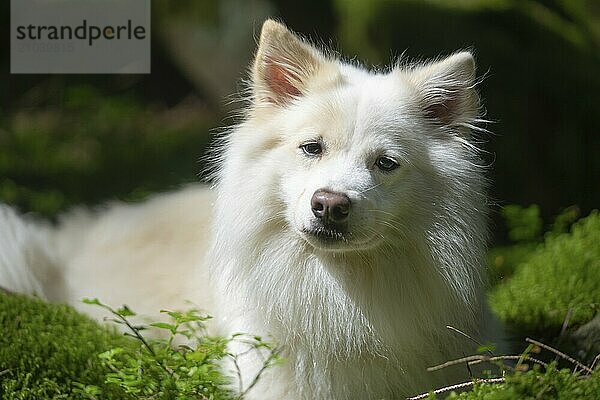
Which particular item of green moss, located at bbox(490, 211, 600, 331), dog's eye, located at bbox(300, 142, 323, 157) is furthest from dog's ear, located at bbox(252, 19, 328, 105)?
green moss, located at bbox(490, 211, 600, 331)

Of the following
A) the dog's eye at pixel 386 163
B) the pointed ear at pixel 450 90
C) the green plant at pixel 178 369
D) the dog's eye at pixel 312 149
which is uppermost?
the pointed ear at pixel 450 90

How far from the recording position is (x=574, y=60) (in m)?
3.02

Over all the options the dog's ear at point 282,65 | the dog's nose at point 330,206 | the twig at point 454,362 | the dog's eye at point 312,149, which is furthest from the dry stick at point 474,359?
the dog's ear at point 282,65

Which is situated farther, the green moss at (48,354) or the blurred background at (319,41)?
the blurred background at (319,41)

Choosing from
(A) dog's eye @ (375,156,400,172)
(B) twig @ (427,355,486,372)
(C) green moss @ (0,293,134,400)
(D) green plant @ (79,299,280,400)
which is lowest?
(C) green moss @ (0,293,134,400)

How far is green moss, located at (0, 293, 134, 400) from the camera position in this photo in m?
2.63

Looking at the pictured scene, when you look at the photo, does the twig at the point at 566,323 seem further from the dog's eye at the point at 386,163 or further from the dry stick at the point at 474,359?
the dog's eye at the point at 386,163

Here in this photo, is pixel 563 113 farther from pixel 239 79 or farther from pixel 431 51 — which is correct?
pixel 239 79

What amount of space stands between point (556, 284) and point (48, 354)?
6.03ft

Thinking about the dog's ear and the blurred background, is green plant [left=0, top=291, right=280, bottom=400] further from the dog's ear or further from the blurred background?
the dog's ear

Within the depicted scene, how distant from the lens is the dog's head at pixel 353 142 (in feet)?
7.27

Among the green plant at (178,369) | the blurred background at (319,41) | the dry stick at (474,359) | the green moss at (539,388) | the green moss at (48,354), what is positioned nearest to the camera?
the green moss at (539,388)

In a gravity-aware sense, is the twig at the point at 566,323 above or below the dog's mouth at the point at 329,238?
below

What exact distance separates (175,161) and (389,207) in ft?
3.52
